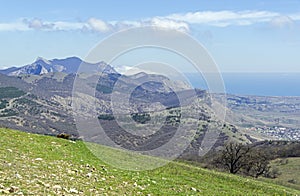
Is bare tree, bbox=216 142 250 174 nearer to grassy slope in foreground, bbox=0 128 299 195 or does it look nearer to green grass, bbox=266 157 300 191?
green grass, bbox=266 157 300 191

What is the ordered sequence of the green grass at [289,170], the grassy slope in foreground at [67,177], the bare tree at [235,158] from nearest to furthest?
the grassy slope in foreground at [67,177], the bare tree at [235,158], the green grass at [289,170]

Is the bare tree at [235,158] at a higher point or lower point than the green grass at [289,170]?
higher

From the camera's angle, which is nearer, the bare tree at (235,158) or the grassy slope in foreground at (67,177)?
the grassy slope in foreground at (67,177)

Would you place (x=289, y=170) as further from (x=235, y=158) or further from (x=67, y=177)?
(x=67, y=177)

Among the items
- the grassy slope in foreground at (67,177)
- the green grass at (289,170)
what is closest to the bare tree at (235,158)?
the green grass at (289,170)

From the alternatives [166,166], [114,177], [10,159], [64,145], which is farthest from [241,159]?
[10,159]

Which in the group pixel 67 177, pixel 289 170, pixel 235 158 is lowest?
pixel 289 170

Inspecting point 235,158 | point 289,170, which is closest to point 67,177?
point 235,158

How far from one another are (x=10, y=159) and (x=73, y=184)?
17.2 feet

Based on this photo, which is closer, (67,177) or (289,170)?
(67,177)

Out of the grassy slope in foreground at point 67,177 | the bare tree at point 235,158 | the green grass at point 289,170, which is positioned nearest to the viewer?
the grassy slope in foreground at point 67,177

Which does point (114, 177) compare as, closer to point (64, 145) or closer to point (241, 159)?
point (64, 145)

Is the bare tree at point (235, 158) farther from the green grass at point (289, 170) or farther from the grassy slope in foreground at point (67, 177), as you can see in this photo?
the grassy slope in foreground at point (67, 177)

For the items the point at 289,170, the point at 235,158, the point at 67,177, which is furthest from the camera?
the point at 289,170
